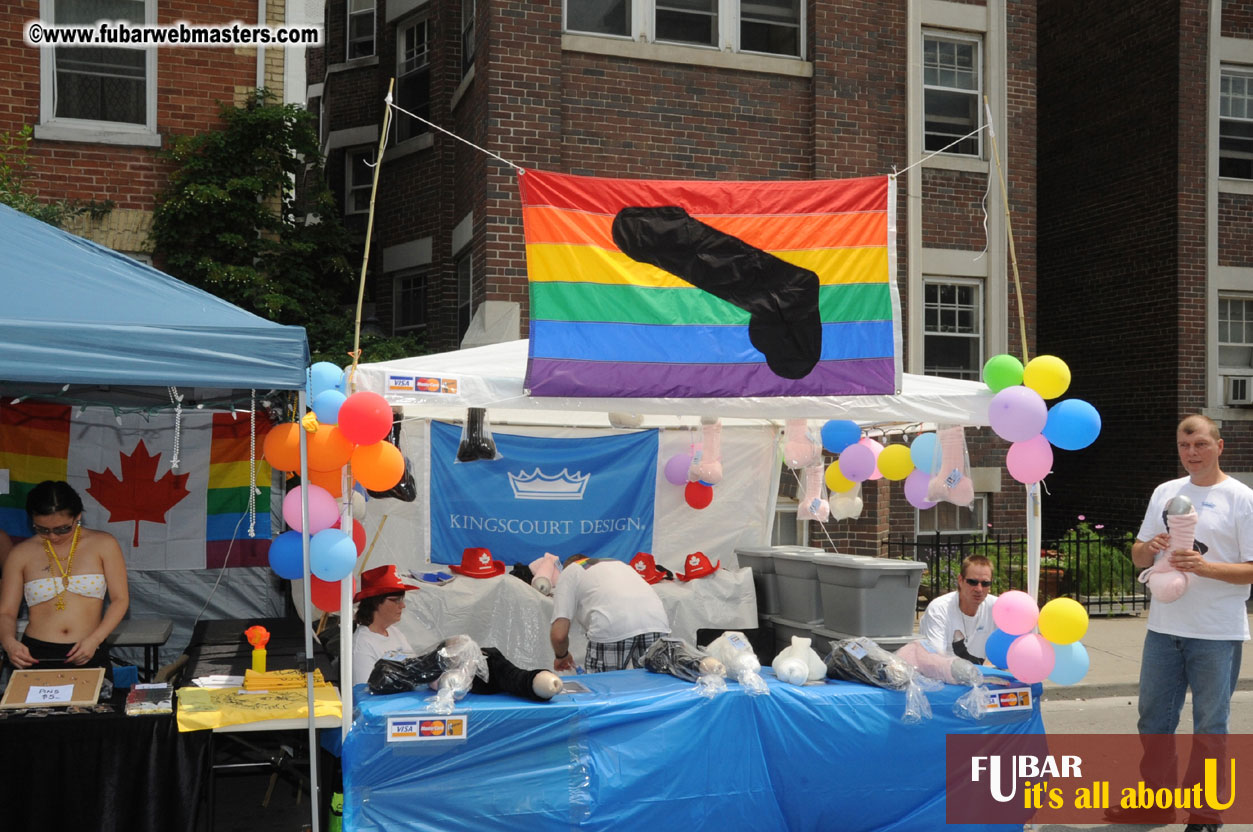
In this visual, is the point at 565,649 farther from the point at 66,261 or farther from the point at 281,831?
the point at 66,261

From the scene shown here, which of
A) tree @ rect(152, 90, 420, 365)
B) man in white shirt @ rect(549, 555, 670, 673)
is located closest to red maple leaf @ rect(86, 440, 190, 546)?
tree @ rect(152, 90, 420, 365)

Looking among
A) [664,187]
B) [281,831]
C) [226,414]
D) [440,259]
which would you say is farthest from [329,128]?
[281,831]

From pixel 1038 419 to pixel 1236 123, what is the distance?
13344mm

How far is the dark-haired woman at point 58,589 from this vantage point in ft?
18.7

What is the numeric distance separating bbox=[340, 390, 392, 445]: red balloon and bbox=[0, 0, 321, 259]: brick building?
7973 millimetres

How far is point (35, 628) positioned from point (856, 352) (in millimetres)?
4986

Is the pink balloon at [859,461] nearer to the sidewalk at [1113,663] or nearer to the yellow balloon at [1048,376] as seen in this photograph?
the sidewalk at [1113,663]

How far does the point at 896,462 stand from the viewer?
26.7ft

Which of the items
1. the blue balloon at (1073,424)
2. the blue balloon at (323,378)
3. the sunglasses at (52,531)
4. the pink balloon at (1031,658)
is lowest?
the pink balloon at (1031,658)

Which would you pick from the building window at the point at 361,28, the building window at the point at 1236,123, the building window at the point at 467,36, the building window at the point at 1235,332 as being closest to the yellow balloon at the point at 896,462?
the building window at the point at 467,36

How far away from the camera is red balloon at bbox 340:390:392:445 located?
202 inches

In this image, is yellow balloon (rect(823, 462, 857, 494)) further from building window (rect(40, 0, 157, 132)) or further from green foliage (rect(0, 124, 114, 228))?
building window (rect(40, 0, 157, 132))

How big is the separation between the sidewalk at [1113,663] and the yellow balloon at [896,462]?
2064 mm

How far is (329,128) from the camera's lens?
17.0 metres
